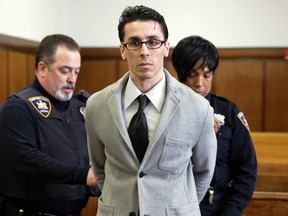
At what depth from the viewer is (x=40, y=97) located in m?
2.14

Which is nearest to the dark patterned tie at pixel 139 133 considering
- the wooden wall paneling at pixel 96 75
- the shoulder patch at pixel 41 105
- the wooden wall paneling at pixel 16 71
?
the shoulder patch at pixel 41 105

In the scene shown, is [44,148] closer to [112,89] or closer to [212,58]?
[112,89]

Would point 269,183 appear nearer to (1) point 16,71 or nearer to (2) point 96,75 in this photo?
(1) point 16,71

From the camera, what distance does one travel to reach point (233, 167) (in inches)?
71.3

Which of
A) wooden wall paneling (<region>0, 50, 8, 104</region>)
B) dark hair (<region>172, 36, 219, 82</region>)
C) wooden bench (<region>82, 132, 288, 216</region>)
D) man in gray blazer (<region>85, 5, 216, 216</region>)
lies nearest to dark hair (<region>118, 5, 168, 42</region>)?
man in gray blazer (<region>85, 5, 216, 216</region>)

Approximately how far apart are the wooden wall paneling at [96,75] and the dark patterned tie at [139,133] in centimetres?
450

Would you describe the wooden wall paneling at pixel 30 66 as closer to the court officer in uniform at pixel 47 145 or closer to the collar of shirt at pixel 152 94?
the court officer in uniform at pixel 47 145

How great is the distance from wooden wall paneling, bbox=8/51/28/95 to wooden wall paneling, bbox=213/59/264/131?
96.6 inches

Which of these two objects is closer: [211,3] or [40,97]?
[40,97]

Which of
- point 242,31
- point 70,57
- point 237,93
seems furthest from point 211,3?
point 70,57

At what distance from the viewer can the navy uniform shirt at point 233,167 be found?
68.8 inches

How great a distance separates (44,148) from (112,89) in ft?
2.30

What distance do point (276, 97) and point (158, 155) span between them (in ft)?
15.0

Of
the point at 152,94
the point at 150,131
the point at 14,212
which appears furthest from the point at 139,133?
the point at 14,212
